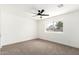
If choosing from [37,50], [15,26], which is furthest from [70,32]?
[15,26]

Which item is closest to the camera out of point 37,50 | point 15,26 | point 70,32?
point 37,50

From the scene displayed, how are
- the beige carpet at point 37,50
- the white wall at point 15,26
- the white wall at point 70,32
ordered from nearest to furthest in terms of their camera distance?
the beige carpet at point 37,50 < the white wall at point 70,32 < the white wall at point 15,26

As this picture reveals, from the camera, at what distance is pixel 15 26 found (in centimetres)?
426

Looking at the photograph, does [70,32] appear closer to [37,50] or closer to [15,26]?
[37,50]

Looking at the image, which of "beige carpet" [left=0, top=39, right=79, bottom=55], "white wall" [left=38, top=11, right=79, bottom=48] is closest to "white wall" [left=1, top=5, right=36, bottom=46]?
"beige carpet" [left=0, top=39, right=79, bottom=55]

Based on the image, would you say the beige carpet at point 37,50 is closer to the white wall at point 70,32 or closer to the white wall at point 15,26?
the white wall at point 70,32

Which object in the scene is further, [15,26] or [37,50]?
[15,26]

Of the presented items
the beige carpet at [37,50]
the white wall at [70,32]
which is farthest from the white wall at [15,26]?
the white wall at [70,32]

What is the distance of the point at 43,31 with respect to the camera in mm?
5129

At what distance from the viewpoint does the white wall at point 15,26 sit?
11.8 ft

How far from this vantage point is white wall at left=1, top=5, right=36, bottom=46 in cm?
359

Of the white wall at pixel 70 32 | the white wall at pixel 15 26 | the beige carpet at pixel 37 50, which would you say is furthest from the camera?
the white wall at pixel 15 26
